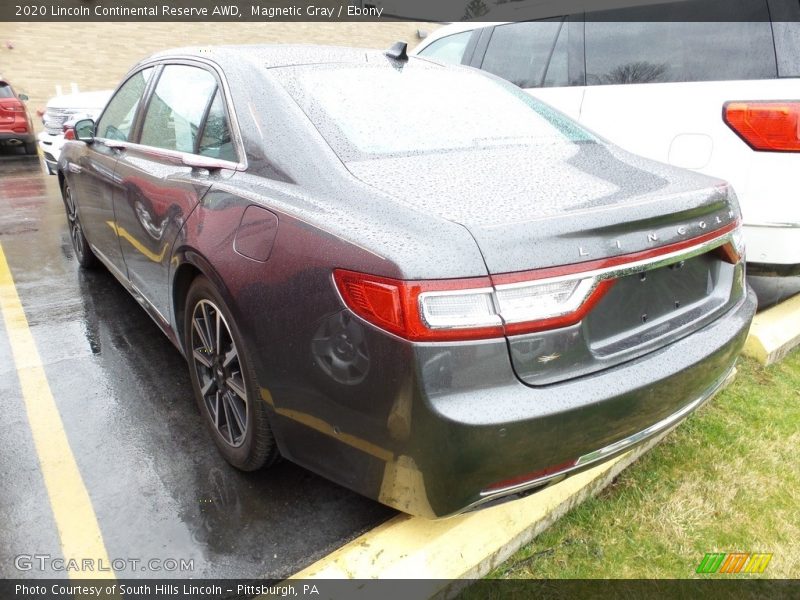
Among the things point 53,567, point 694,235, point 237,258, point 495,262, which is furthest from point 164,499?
point 694,235

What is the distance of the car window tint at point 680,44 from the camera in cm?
320

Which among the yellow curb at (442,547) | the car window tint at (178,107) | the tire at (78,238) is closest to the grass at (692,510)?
the yellow curb at (442,547)

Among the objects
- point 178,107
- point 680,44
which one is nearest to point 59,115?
point 178,107

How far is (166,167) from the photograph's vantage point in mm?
2695

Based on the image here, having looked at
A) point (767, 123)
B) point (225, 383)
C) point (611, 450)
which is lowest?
point (225, 383)

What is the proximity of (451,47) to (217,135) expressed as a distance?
357 centimetres

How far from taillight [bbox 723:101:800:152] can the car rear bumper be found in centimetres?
176

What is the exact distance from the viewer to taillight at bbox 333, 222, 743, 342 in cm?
150

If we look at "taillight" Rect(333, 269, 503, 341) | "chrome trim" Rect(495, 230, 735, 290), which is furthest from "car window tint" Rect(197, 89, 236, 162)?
"chrome trim" Rect(495, 230, 735, 290)

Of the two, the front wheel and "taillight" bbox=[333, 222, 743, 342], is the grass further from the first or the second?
the front wheel

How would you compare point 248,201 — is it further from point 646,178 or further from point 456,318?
point 646,178

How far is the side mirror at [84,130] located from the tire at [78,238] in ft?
2.03

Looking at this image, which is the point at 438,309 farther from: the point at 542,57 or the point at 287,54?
the point at 542,57

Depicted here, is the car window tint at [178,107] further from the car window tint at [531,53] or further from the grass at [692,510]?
the car window tint at [531,53]
